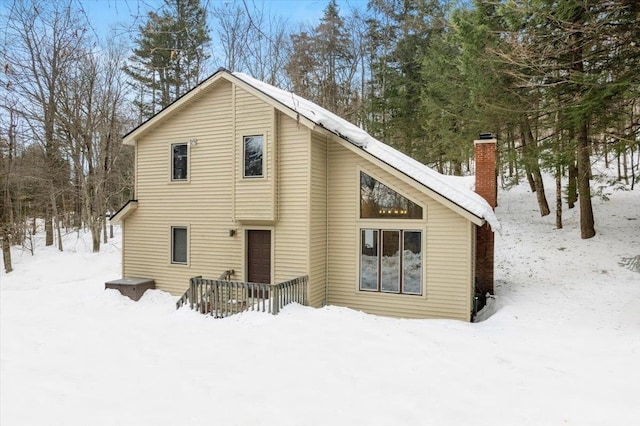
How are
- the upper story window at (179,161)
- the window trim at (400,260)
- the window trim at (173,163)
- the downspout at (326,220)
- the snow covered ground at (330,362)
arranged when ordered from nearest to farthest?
1. the snow covered ground at (330,362)
2. the window trim at (400,260)
3. the downspout at (326,220)
4. the window trim at (173,163)
5. the upper story window at (179,161)

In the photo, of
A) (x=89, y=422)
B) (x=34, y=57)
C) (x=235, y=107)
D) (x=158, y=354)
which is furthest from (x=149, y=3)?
(x=34, y=57)

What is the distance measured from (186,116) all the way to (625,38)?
40.7ft

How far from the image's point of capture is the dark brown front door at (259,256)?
10.9 meters

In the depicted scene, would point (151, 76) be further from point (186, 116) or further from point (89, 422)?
point (89, 422)

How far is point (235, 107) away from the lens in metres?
10.9

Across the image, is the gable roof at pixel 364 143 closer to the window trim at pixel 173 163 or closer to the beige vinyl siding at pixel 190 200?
the beige vinyl siding at pixel 190 200

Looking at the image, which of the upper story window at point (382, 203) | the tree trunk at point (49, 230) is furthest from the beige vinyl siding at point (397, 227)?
the tree trunk at point (49, 230)

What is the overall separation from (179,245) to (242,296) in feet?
11.5

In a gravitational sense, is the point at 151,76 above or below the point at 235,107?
above

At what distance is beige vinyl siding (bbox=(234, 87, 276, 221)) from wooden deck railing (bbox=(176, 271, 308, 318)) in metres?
1.96

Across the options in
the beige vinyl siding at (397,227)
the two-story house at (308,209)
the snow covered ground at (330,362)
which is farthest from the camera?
the two-story house at (308,209)

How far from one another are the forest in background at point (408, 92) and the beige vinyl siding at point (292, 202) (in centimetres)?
185

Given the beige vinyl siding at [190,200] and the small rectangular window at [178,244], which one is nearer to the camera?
the beige vinyl siding at [190,200]

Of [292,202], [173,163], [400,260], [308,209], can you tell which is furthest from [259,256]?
[173,163]
